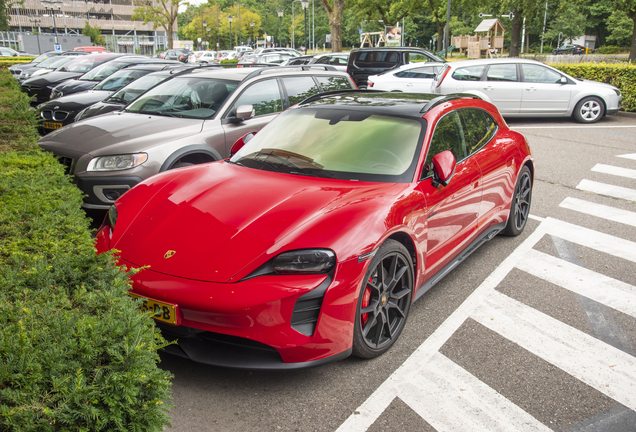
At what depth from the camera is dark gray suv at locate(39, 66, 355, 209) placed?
5551 mm

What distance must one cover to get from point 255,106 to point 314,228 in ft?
13.4

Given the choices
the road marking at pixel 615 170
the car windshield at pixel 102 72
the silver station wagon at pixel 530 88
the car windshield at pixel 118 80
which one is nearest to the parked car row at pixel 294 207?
the road marking at pixel 615 170

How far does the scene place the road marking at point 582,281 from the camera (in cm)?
437

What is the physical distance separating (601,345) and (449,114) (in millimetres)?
2123

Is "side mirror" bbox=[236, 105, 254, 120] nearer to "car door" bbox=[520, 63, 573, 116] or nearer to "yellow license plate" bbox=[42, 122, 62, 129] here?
"yellow license plate" bbox=[42, 122, 62, 129]

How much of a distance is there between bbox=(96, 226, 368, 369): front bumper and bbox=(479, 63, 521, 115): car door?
1246cm

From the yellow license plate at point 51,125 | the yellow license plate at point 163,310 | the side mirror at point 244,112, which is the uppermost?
the side mirror at point 244,112

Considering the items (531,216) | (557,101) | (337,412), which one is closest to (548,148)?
(557,101)

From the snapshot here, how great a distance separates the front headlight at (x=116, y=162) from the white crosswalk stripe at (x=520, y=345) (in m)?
3.60

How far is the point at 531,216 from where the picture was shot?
6.67 m

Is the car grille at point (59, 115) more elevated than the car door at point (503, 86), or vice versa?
the car door at point (503, 86)

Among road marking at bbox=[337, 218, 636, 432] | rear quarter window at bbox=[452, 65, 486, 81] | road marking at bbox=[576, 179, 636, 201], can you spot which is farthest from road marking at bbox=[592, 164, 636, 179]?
rear quarter window at bbox=[452, 65, 486, 81]

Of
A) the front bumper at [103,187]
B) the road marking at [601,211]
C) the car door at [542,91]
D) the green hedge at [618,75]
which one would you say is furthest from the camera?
the green hedge at [618,75]

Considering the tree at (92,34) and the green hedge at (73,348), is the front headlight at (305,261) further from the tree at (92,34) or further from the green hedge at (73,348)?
the tree at (92,34)
